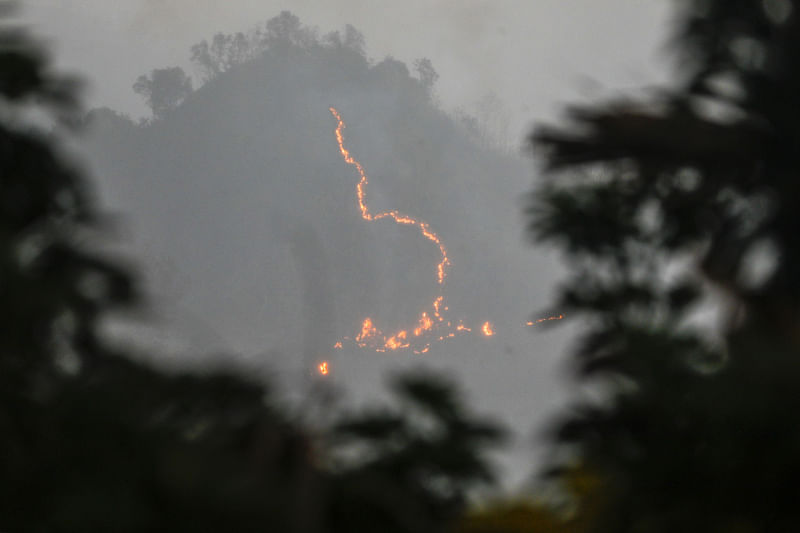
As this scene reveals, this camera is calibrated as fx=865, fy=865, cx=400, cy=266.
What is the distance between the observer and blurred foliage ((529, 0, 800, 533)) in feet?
24.0

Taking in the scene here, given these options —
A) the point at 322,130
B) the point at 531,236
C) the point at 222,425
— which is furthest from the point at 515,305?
the point at 222,425

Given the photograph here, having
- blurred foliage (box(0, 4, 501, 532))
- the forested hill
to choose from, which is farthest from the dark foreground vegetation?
the forested hill

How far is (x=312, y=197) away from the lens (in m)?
140

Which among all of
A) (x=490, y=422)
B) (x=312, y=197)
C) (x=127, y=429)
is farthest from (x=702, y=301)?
(x=312, y=197)

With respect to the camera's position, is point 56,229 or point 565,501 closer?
point 56,229

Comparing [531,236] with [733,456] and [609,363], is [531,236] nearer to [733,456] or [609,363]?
[609,363]

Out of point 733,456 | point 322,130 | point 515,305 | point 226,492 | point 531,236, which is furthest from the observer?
point 322,130

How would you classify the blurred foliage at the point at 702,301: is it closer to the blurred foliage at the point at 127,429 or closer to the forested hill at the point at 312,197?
the blurred foliage at the point at 127,429

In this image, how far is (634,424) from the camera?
8.45m

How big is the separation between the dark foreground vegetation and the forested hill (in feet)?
354

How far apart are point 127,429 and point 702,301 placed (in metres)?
8.61

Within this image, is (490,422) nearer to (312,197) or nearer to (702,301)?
(702,301)

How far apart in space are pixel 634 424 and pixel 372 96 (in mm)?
158461

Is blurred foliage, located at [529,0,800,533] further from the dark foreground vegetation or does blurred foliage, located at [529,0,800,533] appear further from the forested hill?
the forested hill
